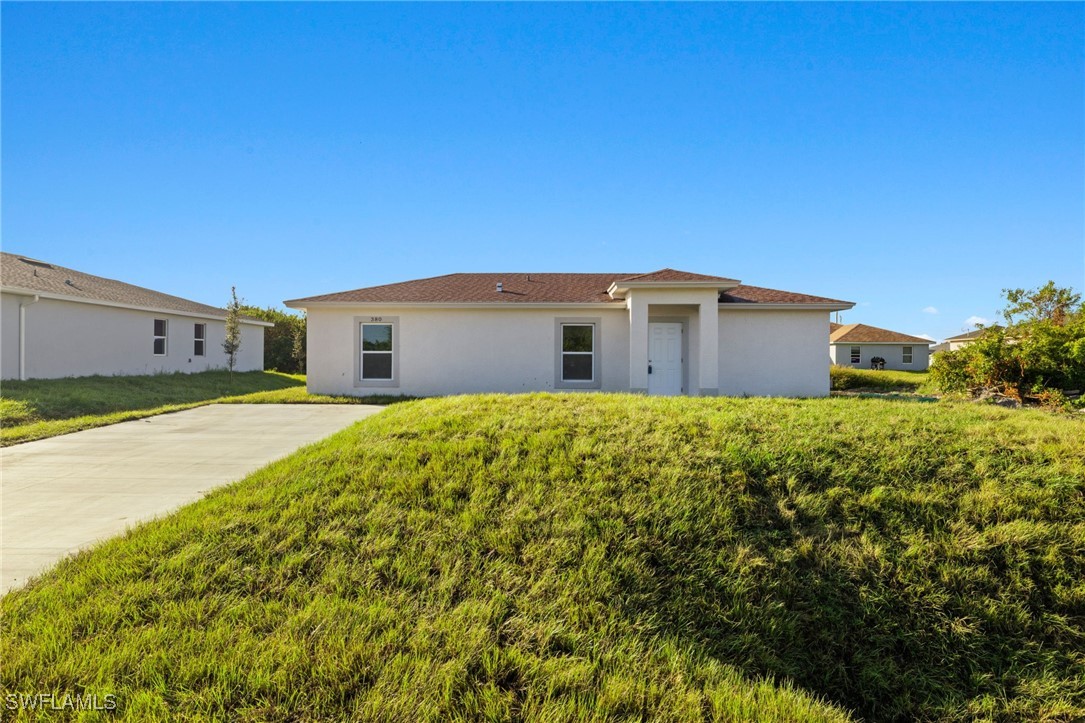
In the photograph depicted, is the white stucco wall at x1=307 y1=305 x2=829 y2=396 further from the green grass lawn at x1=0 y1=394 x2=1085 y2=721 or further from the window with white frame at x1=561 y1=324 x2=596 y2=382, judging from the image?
the green grass lawn at x1=0 y1=394 x2=1085 y2=721

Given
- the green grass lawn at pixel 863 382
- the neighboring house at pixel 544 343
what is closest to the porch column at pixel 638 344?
the neighboring house at pixel 544 343

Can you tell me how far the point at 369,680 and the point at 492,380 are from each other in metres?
12.3

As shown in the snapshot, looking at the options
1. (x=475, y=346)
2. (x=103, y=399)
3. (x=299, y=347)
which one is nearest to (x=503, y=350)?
(x=475, y=346)

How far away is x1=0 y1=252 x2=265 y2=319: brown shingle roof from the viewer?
17094 mm

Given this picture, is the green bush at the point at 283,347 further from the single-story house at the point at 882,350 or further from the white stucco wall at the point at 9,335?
the single-story house at the point at 882,350

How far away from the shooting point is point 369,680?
2.79 m

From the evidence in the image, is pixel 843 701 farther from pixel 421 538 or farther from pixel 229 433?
pixel 229 433

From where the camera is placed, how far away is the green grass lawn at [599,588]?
9.29 feet

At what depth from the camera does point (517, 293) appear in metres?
15.8

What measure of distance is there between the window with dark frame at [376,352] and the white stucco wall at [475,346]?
27 cm

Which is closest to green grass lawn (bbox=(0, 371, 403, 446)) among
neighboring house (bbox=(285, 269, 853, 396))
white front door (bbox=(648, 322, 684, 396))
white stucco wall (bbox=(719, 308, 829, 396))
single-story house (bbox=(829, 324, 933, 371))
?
neighboring house (bbox=(285, 269, 853, 396))

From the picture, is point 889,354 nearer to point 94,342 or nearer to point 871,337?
point 871,337

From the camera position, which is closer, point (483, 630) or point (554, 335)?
point (483, 630)

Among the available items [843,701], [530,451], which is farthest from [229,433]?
[843,701]
